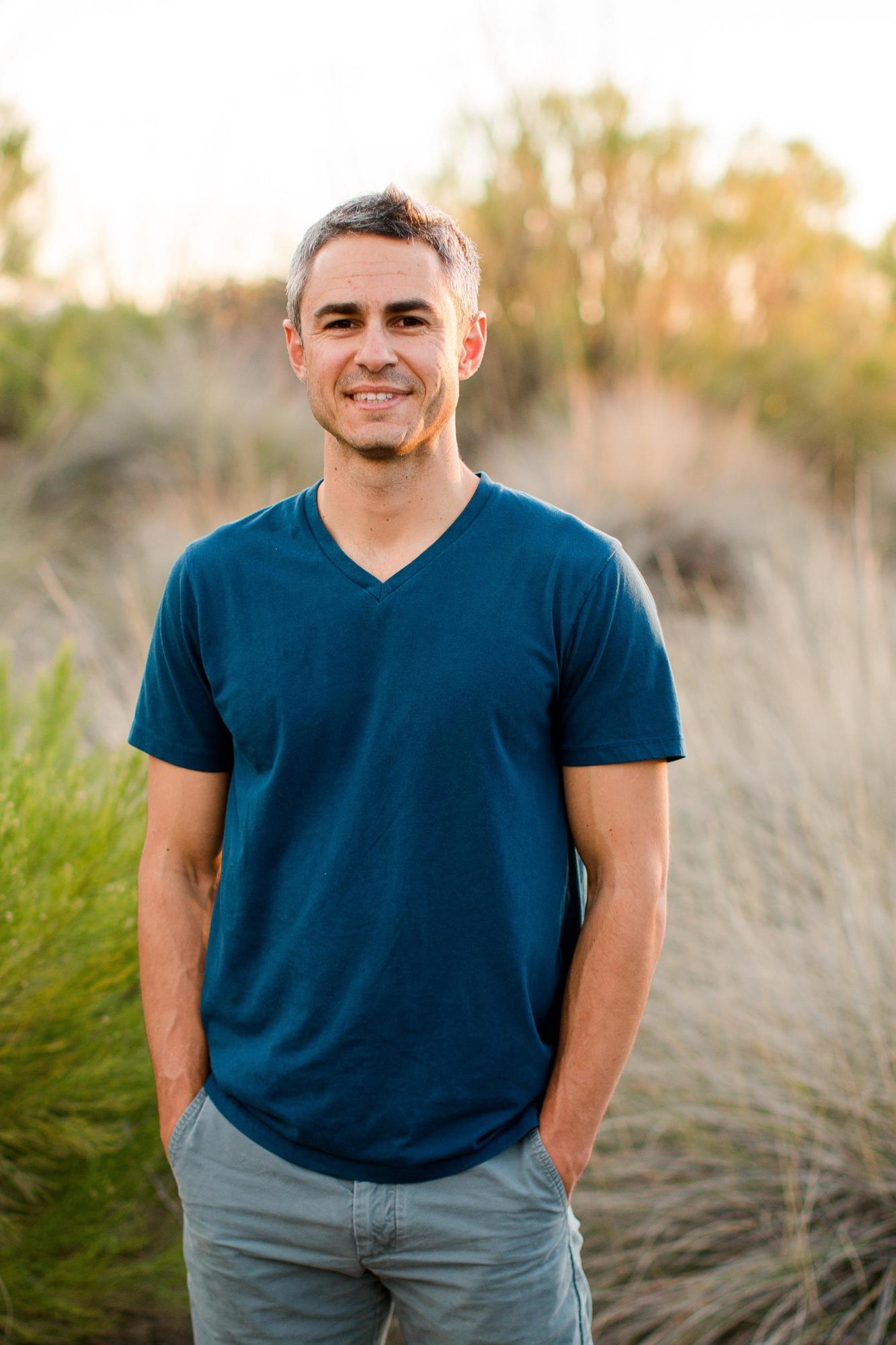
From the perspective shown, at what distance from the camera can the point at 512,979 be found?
1.68 metres

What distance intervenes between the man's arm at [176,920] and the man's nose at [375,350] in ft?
2.35

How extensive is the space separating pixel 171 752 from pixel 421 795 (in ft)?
1.53

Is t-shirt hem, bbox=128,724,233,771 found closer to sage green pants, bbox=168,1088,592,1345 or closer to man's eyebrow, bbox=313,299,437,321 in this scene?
sage green pants, bbox=168,1088,592,1345

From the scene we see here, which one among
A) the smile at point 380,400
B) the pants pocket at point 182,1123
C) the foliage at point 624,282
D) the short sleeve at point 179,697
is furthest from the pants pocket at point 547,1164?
the foliage at point 624,282

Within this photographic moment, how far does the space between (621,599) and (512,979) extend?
59 cm

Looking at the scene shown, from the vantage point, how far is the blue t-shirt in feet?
5.35

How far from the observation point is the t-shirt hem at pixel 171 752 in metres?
1.84

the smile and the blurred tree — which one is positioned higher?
the blurred tree

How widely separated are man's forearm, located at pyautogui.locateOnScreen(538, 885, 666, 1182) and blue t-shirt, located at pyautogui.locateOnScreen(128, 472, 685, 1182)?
0.15 feet

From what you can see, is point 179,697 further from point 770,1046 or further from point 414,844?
point 770,1046

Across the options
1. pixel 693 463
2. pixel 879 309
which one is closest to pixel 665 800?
pixel 693 463

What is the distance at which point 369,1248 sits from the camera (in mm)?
1688

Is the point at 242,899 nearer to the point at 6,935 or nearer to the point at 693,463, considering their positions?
the point at 6,935

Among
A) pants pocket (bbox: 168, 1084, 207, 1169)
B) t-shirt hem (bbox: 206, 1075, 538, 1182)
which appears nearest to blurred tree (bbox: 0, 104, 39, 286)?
pants pocket (bbox: 168, 1084, 207, 1169)
